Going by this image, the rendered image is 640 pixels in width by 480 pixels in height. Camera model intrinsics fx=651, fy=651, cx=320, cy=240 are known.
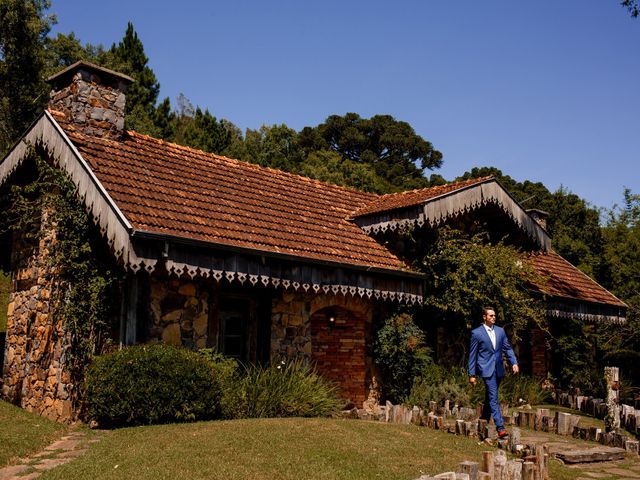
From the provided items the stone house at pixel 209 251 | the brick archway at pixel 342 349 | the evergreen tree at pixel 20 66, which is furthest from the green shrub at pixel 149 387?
the evergreen tree at pixel 20 66

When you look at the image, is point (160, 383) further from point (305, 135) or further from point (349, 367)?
point (305, 135)

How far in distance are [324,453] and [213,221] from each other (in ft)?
17.5

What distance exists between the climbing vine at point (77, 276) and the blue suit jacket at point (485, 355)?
5996 mm

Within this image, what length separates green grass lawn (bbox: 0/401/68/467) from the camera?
334 inches

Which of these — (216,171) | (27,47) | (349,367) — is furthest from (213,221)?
(27,47)

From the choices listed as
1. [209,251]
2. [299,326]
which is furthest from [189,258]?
[299,326]

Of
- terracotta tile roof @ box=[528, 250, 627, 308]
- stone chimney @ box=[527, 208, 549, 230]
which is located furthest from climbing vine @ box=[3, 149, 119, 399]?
stone chimney @ box=[527, 208, 549, 230]

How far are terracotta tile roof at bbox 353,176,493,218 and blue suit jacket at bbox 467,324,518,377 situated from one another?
516 centimetres

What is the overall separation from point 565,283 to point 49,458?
16.7 metres

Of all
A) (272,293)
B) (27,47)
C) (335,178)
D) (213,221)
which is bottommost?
(272,293)

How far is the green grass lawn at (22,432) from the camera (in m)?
8.48

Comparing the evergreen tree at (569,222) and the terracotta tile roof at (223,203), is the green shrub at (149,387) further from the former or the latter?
the evergreen tree at (569,222)

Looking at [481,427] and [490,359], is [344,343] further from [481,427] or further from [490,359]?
[490,359]

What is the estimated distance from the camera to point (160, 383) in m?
9.62
